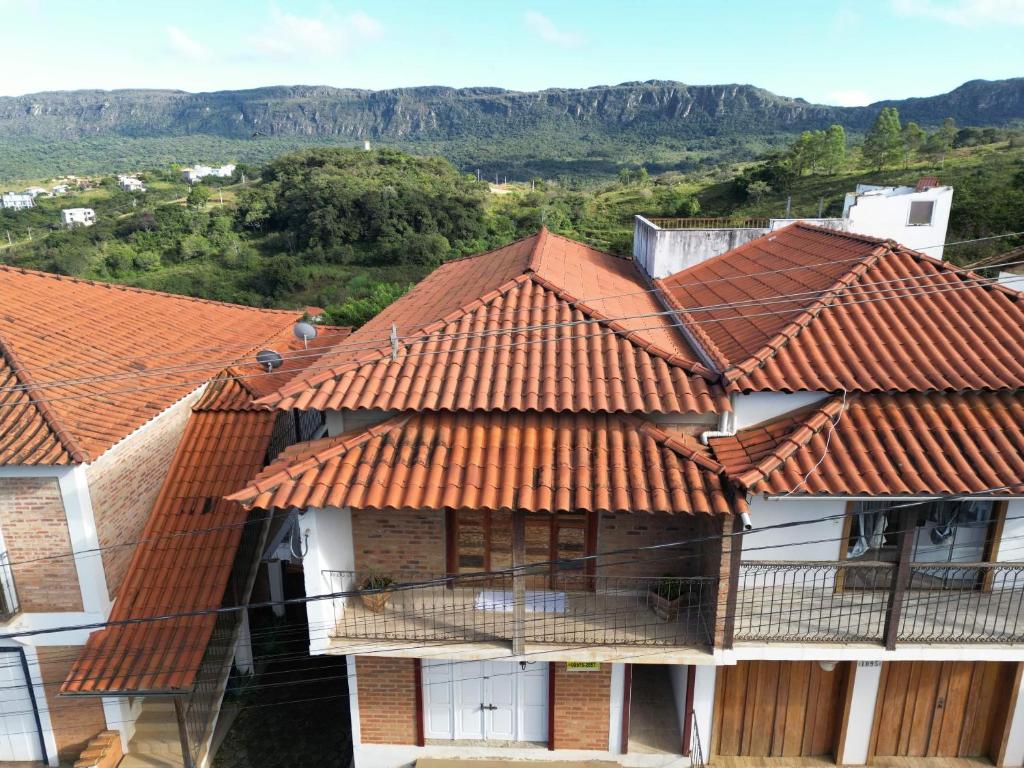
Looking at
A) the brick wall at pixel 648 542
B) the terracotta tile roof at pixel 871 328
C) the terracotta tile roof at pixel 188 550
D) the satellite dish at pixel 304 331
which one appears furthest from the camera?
the satellite dish at pixel 304 331

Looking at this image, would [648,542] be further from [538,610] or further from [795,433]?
[795,433]

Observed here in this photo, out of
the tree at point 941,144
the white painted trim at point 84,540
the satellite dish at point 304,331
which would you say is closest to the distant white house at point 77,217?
the satellite dish at point 304,331

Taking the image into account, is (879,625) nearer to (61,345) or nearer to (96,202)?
(61,345)

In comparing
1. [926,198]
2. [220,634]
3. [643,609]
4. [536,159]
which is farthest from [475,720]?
[536,159]

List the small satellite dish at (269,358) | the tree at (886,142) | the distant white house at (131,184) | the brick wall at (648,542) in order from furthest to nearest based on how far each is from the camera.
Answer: the distant white house at (131,184)
the tree at (886,142)
the small satellite dish at (269,358)
the brick wall at (648,542)

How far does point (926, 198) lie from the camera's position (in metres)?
19.5

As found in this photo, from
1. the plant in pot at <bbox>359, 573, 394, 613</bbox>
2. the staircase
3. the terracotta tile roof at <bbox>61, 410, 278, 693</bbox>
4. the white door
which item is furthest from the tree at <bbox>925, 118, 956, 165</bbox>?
the white door

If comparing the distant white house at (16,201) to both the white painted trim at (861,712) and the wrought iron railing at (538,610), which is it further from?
the white painted trim at (861,712)

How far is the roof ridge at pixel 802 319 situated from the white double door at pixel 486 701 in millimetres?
5088

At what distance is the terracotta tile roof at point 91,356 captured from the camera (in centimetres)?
930

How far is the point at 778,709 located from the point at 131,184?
124404 millimetres

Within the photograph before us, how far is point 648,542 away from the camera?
8867mm

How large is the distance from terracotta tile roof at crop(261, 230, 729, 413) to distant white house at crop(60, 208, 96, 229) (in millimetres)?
94365

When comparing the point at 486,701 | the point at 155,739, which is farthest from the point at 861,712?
the point at 155,739
